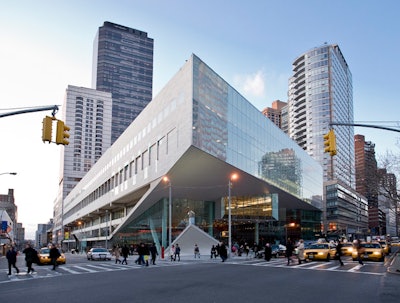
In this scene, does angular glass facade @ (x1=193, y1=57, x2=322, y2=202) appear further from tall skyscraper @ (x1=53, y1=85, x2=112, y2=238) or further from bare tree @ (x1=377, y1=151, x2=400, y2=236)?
tall skyscraper @ (x1=53, y1=85, x2=112, y2=238)

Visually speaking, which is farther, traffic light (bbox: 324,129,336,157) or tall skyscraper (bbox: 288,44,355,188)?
tall skyscraper (bbox: 288,44,355,188)

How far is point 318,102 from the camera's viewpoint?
174m

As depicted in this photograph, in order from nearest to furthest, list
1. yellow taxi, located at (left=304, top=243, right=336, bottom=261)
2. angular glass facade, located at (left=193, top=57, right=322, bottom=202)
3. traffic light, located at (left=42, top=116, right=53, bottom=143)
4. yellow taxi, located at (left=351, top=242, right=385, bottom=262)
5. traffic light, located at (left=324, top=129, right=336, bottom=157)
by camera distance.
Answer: traffic light, located at (left=42, top=116, right=53, bottom=143) < traffic light, located at (left=324, top=129, right=336, bottom=157) < yellow taxi, located at (left=351, top=242, right=385, bottom=262) < yellow taxi, located at (left=304, top=243, right=336, bottom=261) < angular glass facade, located at (left=193, top=57, right=322, bottom=202)

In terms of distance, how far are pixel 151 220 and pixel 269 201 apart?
65.0ft

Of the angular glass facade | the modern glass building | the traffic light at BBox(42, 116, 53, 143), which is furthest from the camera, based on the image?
the modern glass building

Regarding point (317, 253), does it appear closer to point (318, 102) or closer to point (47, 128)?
point (47, 128)

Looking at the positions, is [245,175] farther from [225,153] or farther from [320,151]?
[320,151]

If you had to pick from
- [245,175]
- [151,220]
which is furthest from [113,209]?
[245,175]

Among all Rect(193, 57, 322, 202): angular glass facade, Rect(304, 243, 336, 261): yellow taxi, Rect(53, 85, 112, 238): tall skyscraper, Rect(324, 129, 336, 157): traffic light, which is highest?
Rect(53, 85, 112, 238): tall skyscraper

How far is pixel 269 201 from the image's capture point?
67938 mm

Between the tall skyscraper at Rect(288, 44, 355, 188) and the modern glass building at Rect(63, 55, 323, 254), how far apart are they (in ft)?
281

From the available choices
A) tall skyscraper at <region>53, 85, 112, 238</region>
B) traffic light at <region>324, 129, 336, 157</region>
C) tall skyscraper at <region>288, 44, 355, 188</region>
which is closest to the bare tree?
traffic light at <region>324, 129, 336, 157</region>

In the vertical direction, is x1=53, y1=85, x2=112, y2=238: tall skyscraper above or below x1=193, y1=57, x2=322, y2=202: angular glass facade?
above

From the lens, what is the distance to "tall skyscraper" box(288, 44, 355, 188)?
171m
